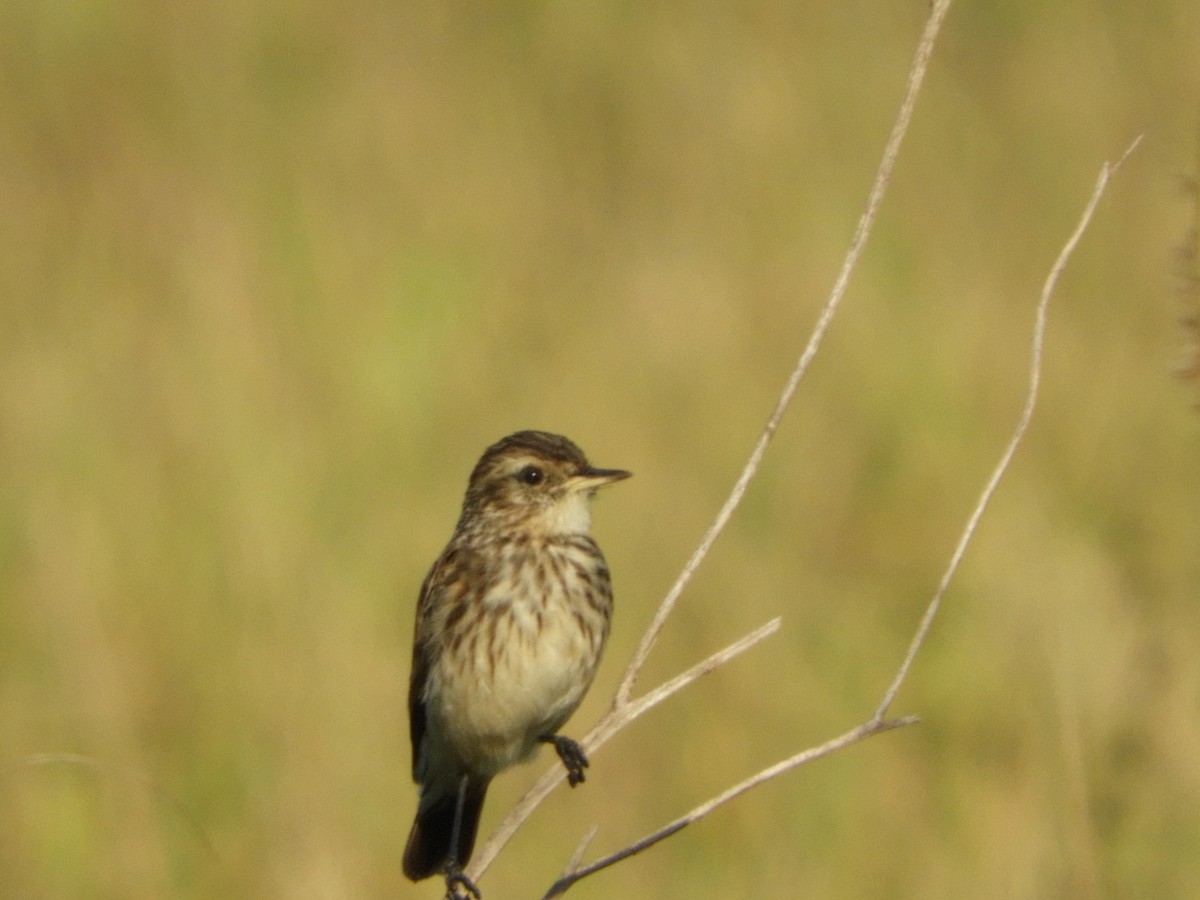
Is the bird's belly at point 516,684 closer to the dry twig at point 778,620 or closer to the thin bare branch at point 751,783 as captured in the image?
the dry twig at point 778,620

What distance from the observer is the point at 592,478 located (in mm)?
6246

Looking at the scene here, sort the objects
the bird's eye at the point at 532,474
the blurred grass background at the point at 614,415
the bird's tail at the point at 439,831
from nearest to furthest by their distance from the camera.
A: the bird's eye at the point at 532,474 < the bird's tail at the point at 439,831 < the blurred grass background at the point at 614,415

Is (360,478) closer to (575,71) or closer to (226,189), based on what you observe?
(226,189)

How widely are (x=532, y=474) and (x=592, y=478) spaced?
0.69 feet

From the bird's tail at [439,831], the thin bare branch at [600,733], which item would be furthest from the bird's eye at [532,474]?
the thin bare branch at [600,733]

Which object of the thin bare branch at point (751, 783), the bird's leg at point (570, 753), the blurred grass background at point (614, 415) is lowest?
the thin bare branch at point (751, 783)

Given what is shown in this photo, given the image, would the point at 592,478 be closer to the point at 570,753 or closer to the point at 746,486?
the point at 570,753

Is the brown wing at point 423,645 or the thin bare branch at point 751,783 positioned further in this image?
the brown wing at point 423,645

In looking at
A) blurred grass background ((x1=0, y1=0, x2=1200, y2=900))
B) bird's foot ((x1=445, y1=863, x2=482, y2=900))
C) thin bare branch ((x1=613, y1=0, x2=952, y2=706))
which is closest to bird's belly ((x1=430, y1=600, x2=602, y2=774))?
bird's foot ((x1=445, y1=863, x2=482, y2=900))

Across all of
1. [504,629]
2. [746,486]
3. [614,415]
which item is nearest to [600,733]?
[746,486]

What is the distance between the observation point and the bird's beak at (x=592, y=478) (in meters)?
6.13

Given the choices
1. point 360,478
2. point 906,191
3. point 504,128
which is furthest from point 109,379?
point 906,191

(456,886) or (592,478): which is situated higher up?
(592,478)

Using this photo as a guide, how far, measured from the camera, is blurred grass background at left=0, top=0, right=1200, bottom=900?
735 centimetres
